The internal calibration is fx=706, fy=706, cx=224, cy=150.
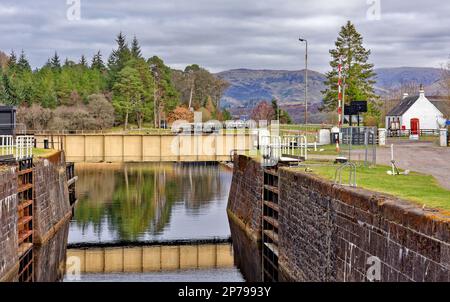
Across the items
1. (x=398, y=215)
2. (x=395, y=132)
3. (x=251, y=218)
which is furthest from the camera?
(x=395, y=132)

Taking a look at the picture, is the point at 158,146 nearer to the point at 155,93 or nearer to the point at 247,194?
the point at 247,194

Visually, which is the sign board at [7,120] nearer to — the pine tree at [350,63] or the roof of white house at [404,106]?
the pine tree at [350,63]

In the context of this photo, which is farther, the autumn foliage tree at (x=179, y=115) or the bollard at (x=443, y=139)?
the autumn foliage tree at (x=179, y=115)

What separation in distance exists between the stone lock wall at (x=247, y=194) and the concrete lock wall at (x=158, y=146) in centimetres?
318

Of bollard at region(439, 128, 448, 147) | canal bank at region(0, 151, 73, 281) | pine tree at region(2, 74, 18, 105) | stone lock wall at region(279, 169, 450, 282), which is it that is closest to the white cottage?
bollard at region(439, 128, 448, 147)

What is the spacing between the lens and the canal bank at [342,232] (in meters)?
12.4

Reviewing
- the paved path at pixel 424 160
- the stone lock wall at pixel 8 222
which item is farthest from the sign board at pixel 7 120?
the paved path at pixel 424 160

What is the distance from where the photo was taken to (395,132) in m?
57.1

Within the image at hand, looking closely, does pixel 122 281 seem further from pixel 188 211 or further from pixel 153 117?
pixel 153 117

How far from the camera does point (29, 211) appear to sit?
2916 centimetres

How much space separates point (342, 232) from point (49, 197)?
65.3 ft

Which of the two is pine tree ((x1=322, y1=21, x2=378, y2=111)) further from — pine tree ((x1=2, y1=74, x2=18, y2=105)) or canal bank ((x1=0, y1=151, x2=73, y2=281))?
pine tree ((x1=2, y1=74, x2=18, y2=105))
